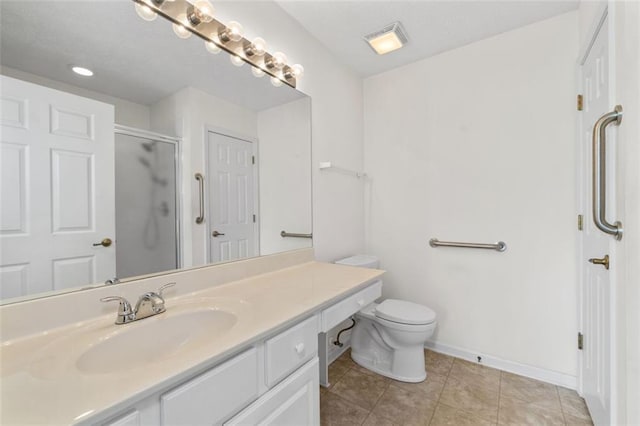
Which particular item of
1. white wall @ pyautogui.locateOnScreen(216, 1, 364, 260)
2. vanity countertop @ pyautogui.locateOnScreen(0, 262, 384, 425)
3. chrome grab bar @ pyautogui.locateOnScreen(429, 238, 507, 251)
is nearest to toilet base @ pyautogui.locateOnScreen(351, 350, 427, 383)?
white wall @ pyautogui.locateOnScreen(216, 1, 364, 260)

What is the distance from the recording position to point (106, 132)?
99cm

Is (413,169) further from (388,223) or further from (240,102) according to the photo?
(240,102)

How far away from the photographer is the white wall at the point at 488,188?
1.78 meters

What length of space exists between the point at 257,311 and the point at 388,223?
168 cm

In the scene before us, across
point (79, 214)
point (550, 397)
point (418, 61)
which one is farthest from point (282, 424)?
point (418, 61)

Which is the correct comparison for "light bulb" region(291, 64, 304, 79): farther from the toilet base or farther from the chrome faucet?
the toilet base

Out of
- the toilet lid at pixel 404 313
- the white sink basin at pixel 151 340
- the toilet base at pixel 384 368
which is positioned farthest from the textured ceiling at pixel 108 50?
the toilet base at pixel 384 368

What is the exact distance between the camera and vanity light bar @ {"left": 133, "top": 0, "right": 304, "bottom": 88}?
1.14 metres

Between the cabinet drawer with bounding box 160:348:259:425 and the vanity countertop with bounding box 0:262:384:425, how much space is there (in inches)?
1.5

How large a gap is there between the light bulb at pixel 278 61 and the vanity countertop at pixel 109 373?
50.6 inches

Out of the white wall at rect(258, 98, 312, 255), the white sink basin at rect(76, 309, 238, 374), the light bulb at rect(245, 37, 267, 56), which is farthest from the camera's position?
the white wall at rect(258, 98, 312, 255)

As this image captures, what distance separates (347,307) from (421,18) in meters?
1.87

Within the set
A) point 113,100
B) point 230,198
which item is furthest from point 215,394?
point 113,100

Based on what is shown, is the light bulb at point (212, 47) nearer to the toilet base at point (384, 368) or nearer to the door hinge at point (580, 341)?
the toilet base at point (384, 368)
